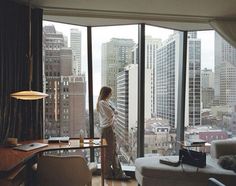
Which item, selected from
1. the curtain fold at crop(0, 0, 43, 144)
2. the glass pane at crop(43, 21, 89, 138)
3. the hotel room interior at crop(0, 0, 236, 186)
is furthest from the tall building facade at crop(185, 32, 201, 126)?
the curtain fold at crop(0, 0, 43, 144)

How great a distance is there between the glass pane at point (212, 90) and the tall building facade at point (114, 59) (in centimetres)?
119

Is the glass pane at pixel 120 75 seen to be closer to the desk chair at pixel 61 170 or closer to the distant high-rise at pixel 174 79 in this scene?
the distant high-rise at pixel 174 79

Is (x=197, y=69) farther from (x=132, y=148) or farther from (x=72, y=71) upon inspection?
(x=72, y=71)

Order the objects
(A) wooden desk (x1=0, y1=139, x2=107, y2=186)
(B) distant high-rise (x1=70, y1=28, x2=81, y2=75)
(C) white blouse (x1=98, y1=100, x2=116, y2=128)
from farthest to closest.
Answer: (B) distant high-rise (x1=70, y1=28, x2=81, y2=75) → (C) white blouse (x1=98, y1=100, x2=116, y2=128) → (A) wooden desk (x1=0, y1=139, x2=107, y2=186)

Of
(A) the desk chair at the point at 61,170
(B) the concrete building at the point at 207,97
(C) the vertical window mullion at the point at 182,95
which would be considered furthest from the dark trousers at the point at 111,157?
(B) the concrete building at the point at 207,97

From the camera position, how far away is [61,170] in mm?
2682

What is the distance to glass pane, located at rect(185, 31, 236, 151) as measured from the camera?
4.89 metres

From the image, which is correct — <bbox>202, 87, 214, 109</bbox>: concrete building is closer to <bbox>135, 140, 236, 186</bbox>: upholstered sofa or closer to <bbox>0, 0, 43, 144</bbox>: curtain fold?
<bbox>135, 140, 236, 186</bbox>: upholstered sofa

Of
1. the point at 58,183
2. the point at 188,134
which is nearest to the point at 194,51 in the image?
the point at 188,134

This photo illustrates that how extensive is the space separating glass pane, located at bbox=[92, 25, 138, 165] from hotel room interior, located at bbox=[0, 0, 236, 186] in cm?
8

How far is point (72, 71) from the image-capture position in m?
4.57

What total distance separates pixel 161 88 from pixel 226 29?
4.87ft

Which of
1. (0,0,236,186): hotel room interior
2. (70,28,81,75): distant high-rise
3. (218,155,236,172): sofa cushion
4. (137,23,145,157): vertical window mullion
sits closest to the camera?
(218,155,236,172): sofa cushion

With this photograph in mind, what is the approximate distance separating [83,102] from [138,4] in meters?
1.89
